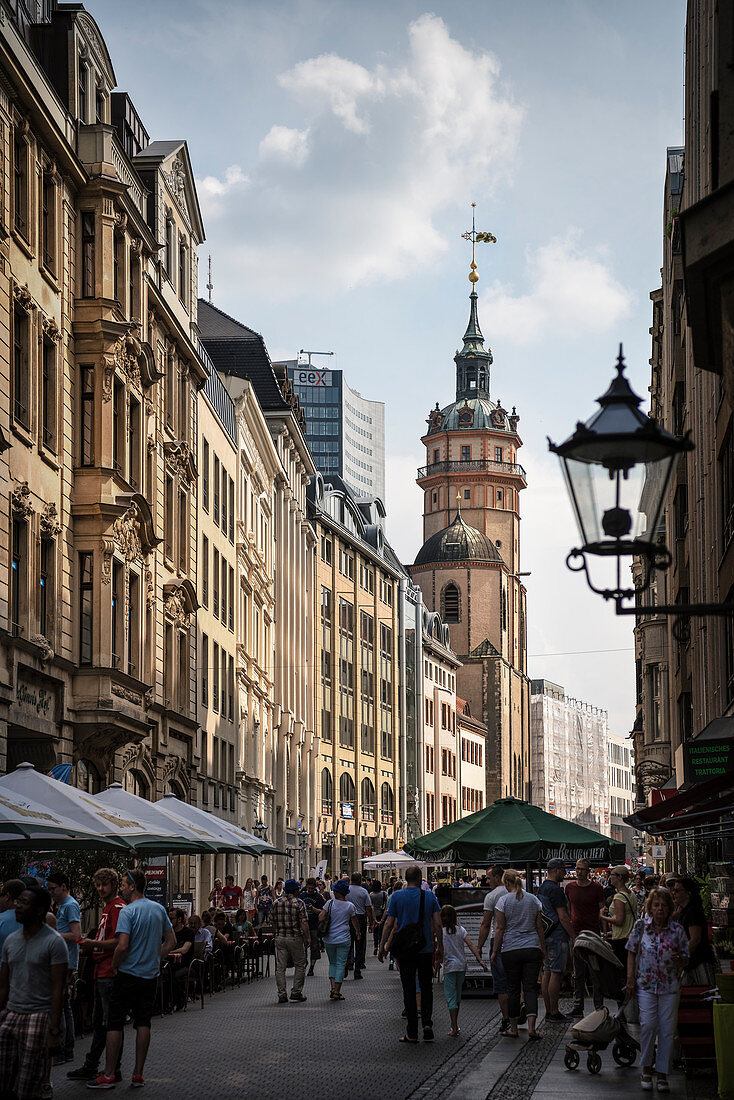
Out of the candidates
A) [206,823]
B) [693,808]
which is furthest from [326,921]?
[693,808]

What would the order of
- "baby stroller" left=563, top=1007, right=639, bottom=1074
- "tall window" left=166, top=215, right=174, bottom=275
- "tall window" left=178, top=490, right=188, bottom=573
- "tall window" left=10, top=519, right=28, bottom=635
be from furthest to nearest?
"tall window" left=178, top=490, right=188, bottom=573 < "tall window" left=166, top=215, right=174, bottom=275 < "tall window" left=10, top=519, right=28, bottom=635 < "baby stroller" left=563, top=1007, right=639, bottom=1074

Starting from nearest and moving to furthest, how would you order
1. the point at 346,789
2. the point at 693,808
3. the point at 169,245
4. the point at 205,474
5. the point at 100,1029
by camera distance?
1. the point at 100,1029
2. the point at 693,808
3. the point at 169,245
4. the point at 205,474
5. the point at 346,789

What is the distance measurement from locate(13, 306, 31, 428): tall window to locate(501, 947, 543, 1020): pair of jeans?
13352 millimetres

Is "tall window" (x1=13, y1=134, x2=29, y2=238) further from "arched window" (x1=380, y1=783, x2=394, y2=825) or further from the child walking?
"arched window" (x1=380, y1=783, x2=394, y2=825)

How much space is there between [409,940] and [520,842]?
8185mm

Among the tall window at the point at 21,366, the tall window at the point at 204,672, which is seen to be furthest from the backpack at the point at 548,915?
the tall window at the point at 204,672

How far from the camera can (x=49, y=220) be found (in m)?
28.7

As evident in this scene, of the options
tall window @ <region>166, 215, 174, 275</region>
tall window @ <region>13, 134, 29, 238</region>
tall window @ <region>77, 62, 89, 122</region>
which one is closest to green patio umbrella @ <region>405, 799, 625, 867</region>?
tall window @ <region>13, 134, 29, 238</region>

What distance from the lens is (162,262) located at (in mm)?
38844

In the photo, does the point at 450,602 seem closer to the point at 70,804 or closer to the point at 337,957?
the point at 337,957

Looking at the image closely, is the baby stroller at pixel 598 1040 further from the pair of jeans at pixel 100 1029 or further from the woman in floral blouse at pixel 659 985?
the pair of jeans at pixel 100 1029

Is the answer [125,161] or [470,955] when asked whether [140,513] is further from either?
[470,955]

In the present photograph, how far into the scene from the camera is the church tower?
130 metres

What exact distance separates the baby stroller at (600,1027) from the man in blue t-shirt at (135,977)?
363 centimetres
